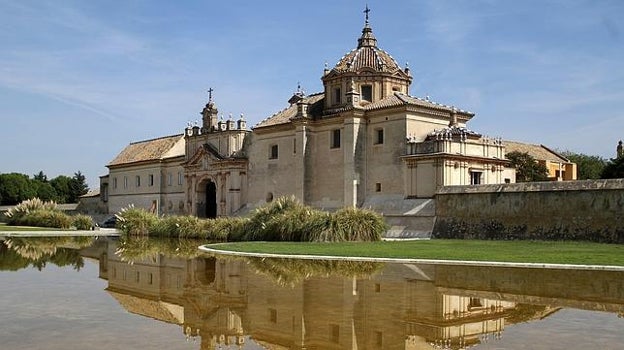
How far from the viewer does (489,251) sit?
83.0 feet

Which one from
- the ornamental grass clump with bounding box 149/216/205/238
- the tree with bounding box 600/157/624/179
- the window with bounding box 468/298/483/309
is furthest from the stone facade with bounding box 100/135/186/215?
the window with bounding box 468/298/483/309

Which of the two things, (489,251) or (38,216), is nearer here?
(489,251)

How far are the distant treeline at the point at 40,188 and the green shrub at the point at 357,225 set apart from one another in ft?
264

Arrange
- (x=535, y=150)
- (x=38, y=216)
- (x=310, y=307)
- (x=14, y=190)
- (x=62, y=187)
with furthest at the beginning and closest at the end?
1. (x=62, y=187)
2. (x=14, y=190)
3. (x=535, y=150)
4. (x=38, y=216)
5. (x=310, y=307)

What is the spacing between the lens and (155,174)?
62094 mm

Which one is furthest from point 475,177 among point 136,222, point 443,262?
point 136,222

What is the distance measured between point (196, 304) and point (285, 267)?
7.24m

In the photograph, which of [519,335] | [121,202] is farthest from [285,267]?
[121,202]

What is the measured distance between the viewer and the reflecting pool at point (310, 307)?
31.3 ft

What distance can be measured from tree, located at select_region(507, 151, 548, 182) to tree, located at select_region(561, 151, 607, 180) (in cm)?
1704

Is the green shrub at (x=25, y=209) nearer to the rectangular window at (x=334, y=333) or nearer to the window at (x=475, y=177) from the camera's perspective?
the window at (x=475, y=177)

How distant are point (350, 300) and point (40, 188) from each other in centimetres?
10144

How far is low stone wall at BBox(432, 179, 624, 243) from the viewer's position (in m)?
29.8

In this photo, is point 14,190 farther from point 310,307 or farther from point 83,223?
point 310,307
